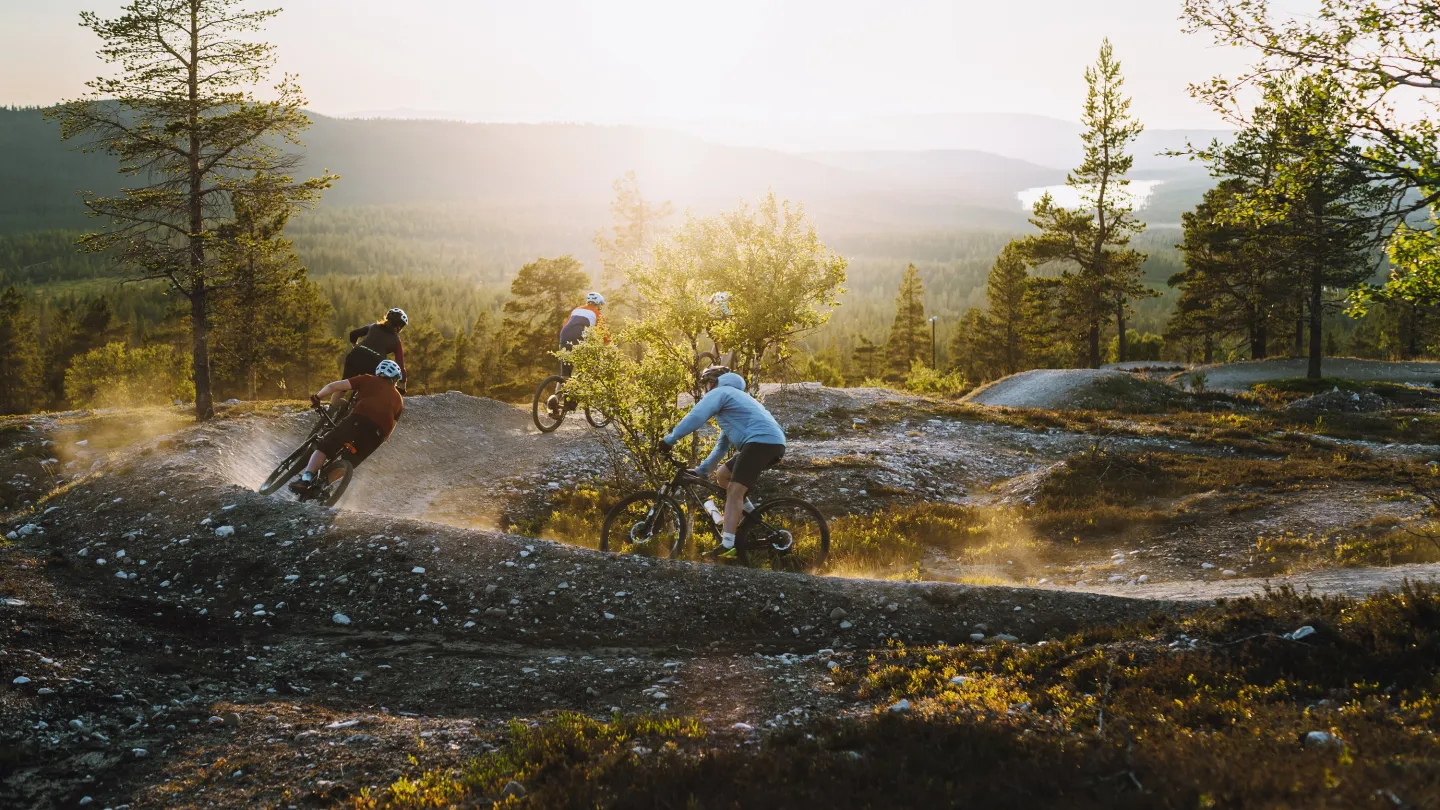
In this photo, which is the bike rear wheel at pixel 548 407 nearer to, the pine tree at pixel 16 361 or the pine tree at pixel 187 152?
the pine tree at pixel 187 152

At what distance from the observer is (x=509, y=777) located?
4.92 m

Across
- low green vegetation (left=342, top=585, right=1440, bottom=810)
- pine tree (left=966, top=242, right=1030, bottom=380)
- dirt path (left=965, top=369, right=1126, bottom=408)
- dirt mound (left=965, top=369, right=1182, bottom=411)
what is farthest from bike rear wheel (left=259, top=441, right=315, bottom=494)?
pine tree (left=966, top=242, right=1030, bottom=380)

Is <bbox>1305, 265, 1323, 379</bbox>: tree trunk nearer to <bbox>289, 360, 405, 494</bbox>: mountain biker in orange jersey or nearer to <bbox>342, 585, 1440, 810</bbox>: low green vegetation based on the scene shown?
<bbox>342, 585, 1440, 810</bbox>: low green vegetation

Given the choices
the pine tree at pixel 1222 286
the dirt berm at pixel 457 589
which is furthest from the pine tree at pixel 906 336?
the dirt berm at pixel 457 589

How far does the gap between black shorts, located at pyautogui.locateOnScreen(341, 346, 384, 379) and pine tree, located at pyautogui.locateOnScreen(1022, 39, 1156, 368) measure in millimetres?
43733

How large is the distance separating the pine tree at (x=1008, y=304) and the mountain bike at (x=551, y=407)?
46.8 meters

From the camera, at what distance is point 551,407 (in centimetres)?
2006

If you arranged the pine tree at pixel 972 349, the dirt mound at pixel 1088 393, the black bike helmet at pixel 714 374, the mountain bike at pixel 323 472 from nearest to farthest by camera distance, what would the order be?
the black bike helmet at pixel 714 374 < the mountain bike at pixel 323 472 < the dirt mound at pixel 1088 393 < the pine tree at pixel 972 349

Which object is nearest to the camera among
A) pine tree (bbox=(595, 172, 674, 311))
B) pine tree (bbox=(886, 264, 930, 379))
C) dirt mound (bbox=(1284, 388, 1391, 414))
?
dirt mound (bbox=(1284, 388, 1391, 414))

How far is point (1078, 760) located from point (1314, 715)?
175 cm

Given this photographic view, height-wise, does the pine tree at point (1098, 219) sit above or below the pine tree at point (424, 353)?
above

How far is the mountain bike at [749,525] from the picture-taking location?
10.4m

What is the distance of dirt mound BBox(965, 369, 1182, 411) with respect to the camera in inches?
1294

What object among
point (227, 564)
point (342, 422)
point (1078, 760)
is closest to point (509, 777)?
point (1078, 760)
